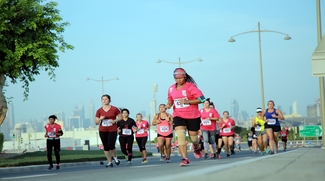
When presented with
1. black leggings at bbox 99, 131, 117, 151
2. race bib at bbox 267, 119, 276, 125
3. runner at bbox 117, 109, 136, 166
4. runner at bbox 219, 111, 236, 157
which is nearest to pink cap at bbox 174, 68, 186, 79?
black leggings at bbox 99, 131, 117, 151

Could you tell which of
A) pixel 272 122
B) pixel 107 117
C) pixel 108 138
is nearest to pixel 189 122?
pixel 107 117

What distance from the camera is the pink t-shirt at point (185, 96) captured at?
15977mm

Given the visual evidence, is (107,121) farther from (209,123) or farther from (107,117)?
(209,123)

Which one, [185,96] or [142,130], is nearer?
[185,96]

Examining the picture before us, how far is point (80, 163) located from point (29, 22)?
7.41 meters

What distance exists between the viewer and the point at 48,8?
33000 mm

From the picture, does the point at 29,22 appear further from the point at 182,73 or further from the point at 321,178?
the point at 321,178

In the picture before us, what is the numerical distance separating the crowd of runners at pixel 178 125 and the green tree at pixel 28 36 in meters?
6.99

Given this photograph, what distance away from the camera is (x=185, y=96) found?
1608cm

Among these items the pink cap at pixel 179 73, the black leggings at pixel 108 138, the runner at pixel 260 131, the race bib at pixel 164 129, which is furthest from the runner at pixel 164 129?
the pink cap at pixel 179 73

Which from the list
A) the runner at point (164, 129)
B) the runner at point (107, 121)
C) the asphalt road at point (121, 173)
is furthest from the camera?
the runner at point (164, 129)

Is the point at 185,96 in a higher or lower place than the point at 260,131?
higher

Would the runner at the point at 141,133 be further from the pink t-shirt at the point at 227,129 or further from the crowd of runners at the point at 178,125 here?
the pink t-shirt at the point at 227,129

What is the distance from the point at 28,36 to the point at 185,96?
17827 millimetres
